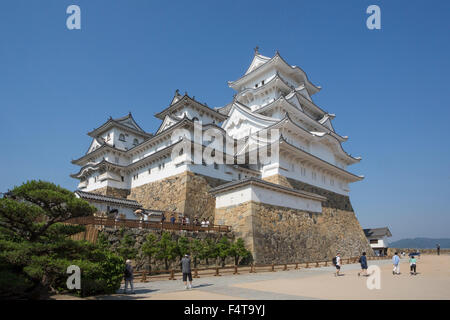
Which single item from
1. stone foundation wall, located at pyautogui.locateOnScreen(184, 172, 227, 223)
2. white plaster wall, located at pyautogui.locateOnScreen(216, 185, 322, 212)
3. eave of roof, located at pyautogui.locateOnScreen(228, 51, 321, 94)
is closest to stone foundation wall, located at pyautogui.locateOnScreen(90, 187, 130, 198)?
stone foundation wall, located at pyautogui.locateOnScreen(184, 172, 227, 223)

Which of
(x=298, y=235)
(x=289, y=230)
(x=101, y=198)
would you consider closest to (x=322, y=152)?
(x=298, y=235)

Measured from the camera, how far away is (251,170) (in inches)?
1079

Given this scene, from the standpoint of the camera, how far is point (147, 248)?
548 inches

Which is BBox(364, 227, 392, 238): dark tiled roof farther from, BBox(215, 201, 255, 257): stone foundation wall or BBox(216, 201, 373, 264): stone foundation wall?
BBox(215, 201, 255, 257): stone foundation wall

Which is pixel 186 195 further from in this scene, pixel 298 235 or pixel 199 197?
pixel 298 235

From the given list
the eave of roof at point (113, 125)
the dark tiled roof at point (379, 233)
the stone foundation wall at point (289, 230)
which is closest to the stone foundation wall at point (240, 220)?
the stone foundation wall at point (289, 230)

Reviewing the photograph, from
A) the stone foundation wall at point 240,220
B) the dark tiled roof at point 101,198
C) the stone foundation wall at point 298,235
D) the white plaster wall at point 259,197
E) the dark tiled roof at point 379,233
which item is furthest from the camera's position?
the dark tiled roof at point 379,233

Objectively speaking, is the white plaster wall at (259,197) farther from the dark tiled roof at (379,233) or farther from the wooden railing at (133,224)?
the dark tiled roof at (379,233)

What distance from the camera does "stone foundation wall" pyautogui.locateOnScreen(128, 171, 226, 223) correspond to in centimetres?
2247

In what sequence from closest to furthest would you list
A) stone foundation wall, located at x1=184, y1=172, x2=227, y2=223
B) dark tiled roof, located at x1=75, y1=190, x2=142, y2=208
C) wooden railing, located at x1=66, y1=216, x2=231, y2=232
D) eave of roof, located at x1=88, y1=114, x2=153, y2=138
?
wooden railing, located at x1=66, y1=216, x2=231, y2=232 < dark tiled roof, located at x1=75, y1=190, x2=142, y2=208 < stone foundation wall, located at x1=184, y1=172, x2=227, y2=223 < eave of roof, located at x1=88, y1=114, x2=153, y2=138

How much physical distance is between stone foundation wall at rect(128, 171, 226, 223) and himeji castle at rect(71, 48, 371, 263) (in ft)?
0.27

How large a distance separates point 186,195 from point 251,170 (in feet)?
26.0

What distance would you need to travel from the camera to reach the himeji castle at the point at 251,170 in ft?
67.5

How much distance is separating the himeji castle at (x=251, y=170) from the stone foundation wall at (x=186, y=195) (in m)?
0.08
